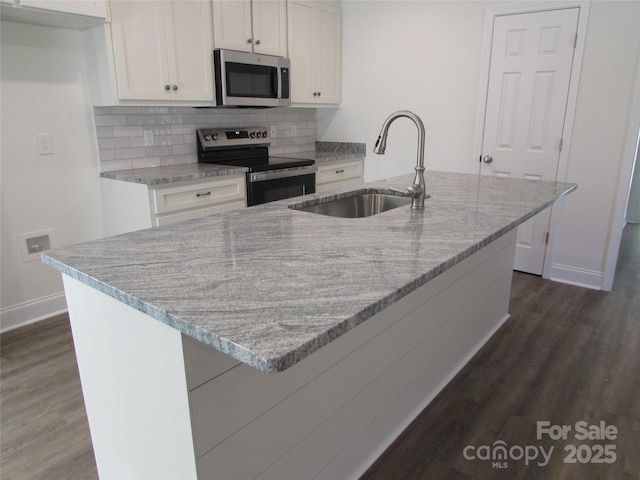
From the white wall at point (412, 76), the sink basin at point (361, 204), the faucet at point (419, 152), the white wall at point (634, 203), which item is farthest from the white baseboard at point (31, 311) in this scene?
the white wall at point (634, 203)

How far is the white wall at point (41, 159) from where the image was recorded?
268cm

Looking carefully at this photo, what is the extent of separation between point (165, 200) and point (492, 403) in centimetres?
220

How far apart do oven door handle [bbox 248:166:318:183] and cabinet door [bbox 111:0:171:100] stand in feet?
2.68

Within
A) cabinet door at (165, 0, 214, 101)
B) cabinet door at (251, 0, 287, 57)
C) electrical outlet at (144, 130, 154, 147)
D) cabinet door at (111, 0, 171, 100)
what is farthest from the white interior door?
electrical outlet at (144, 130, 154, 147)

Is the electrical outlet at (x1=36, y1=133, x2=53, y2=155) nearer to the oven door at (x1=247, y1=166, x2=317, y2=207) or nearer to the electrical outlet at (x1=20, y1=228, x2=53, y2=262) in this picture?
the electrical outlet at (x1=20, y1=228, x2=53, y2=262)

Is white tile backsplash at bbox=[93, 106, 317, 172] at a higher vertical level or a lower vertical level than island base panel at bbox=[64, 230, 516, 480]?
higher

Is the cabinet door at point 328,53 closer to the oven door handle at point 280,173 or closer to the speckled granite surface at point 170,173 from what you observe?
the oven door handle at point 280,173

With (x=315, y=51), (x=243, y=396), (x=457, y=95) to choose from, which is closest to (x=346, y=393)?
(x=243, y=396)

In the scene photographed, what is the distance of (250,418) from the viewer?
3.71 ft

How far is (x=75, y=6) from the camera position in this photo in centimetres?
244

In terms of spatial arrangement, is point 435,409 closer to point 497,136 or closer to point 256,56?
point 497,136

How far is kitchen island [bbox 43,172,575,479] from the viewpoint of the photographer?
0.93 m

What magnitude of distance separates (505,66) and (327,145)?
1.85 m

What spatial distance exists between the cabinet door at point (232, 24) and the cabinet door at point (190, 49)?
59 mm
